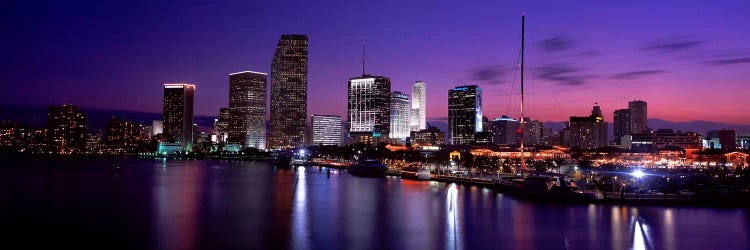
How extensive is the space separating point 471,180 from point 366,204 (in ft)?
72.7

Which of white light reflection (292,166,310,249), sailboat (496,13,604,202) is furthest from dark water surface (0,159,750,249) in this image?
sailboat (496,13,604,202)

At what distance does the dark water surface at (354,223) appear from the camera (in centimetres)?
3042

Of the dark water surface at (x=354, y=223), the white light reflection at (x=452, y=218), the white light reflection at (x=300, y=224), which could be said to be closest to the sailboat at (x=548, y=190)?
the dark water surface at (x=354, y=223)

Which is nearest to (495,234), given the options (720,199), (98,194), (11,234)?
(720,199)

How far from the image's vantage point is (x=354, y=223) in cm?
3778

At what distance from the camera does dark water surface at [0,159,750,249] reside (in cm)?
3042

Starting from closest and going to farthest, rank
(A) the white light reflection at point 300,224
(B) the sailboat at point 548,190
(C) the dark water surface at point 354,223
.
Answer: (A) the white light reflection at point 300,224
(C) the dark water surface at point 354,223
(B) the sailboat at point 548,190

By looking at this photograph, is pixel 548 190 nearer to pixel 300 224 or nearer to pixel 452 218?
pixel 452 218


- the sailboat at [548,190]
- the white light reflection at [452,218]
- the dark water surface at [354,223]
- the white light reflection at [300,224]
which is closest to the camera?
the white light reflection at [300,224]

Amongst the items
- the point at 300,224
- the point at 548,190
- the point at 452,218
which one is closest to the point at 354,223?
the point at 300,224

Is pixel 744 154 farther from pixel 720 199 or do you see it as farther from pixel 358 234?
pixel 358 234

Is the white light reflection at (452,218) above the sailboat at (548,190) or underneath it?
underneath

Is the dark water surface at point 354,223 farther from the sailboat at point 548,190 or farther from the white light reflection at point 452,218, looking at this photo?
Answer: the sailboat at point 548,190

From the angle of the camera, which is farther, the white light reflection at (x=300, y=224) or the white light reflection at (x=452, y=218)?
the white light reflection at (x=452, y=218)
